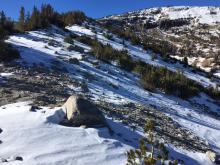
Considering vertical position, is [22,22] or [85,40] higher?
[22,22]

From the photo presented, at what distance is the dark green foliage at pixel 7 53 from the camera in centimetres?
1457

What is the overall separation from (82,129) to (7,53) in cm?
613

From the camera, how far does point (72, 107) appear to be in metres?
10.1

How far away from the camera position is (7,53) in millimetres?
14719

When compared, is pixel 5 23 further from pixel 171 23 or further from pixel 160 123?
pixel 171 23

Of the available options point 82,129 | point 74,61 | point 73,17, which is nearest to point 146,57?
point 74,61

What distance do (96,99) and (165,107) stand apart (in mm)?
3029

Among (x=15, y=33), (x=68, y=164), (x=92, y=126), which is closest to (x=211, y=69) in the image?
(x=15, y=33)

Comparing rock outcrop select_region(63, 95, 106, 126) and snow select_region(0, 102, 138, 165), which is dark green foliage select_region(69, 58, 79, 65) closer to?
snow select_region(0, 102, 138, 165)

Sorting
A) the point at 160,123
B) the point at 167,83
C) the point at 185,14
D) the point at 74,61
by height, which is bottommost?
the point at 160,123

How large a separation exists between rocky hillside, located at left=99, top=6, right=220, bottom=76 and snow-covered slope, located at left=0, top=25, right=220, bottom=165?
75.0 ft

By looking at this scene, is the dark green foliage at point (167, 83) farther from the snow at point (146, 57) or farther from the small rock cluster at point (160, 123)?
the small rock cluster at point (160, 123)

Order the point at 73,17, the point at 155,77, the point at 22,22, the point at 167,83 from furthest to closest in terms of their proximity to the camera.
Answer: the point at 73,17 → the point at 22,22 → the point at 155,77 → the point at 167,83

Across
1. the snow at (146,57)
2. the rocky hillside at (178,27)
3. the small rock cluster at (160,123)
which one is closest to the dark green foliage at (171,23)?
the rocky hillside at (178,27)
